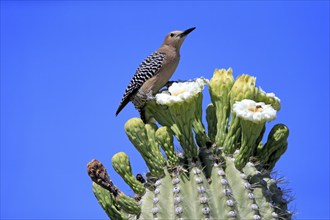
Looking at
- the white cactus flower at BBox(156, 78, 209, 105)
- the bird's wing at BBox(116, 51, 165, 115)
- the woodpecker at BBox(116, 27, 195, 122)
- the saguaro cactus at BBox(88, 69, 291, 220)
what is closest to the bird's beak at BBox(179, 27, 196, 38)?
the woodpecker at BBox(116, 27, 195, 122)

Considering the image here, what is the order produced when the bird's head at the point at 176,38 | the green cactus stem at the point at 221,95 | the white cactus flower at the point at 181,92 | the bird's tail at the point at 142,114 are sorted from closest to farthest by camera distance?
the white cactus flower at the point at 181,92 → the green cactus stem at the point at 221,95 → the bird's tail at the point at 142,114 → the bird's head at the point at 176,38

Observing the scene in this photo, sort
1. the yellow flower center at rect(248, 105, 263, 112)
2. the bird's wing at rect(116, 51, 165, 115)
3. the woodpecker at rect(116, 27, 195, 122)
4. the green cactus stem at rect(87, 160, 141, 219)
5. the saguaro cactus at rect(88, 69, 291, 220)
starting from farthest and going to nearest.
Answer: the bird's wing at rect(116, 51, 165, 115) → the woodpecker at rect(116, 27, 195, 122) → the yellow flower center at rect(248, 105, 263, 112) → the green cactus stem at rect(87, 160, 141, 219) → the saguaro cactus at rect(88, 69, 291, 220)

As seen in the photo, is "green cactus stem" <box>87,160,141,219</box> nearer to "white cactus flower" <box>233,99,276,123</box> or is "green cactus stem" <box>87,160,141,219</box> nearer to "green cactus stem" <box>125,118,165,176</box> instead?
"green cactus stem" <box>125,118,165,176</box>

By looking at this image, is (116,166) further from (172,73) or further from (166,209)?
(172,73)

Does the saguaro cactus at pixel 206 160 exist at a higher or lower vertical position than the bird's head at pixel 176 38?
lower

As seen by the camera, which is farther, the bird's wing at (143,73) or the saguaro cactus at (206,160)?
the bird's wing at (143,73)

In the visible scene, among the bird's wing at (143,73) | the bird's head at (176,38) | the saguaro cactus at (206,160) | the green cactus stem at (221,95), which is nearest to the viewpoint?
the saguaro cactus at (206,160)

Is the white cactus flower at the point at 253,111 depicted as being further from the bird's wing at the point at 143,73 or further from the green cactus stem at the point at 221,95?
the bird's wing at the point at 143,73

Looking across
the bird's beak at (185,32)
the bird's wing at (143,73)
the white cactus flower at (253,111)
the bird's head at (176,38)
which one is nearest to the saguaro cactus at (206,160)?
the white cactus flower at (253,111)

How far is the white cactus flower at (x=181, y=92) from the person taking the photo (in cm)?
643

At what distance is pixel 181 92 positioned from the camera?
257 inches

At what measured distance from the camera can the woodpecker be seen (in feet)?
27.7

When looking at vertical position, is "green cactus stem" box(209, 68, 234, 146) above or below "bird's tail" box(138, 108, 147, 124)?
below

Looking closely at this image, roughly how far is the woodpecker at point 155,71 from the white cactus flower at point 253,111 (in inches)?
65.4
